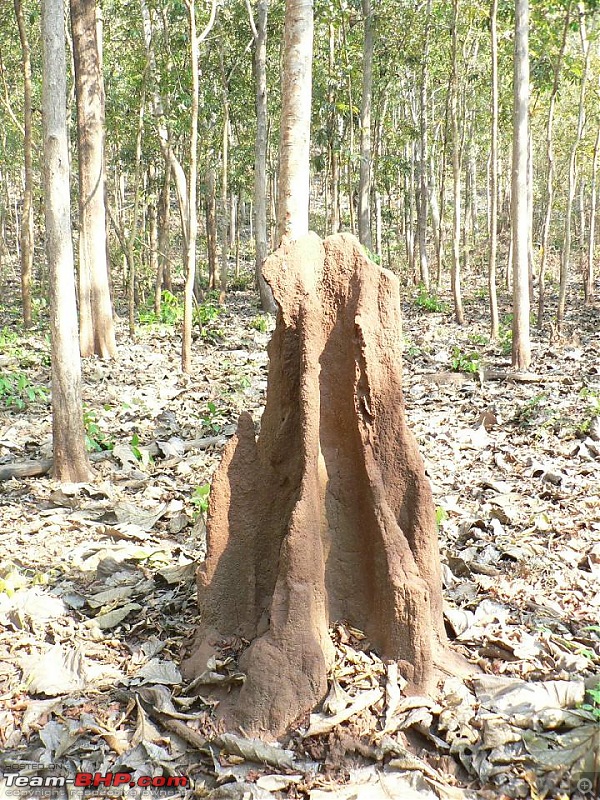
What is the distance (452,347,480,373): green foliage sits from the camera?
36.1 ft

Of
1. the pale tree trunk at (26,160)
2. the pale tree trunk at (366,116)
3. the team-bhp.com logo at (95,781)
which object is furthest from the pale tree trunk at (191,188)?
the team-bhp.com logo at (95,781)

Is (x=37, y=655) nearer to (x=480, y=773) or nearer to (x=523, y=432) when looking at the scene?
(x=480, y=773)

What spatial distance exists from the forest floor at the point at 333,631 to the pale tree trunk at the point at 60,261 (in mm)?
402

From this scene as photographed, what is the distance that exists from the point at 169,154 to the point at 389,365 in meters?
12.1

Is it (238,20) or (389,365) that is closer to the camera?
(389,365)

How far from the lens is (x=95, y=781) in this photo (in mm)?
3012

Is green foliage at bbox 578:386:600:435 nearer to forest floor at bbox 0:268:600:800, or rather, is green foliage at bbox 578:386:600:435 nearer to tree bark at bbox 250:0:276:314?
forest floor at bbox 0:268:600:800

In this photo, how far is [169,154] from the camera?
46.9 feet

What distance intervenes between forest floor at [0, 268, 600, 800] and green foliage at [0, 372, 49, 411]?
0.04 meters

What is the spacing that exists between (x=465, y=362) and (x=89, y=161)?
703 centimetres

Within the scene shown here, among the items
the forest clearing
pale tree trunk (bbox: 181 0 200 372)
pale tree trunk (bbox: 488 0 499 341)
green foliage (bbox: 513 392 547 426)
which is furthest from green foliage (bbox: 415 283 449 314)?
green foliage (bbox: 513 392 547 426)

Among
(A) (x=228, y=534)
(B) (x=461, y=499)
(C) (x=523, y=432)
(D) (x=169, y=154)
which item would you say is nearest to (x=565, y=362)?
(C) (x=523, y=432)

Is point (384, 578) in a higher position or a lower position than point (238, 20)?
Answer: lower

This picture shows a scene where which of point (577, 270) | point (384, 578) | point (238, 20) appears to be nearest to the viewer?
point (384, 578)
